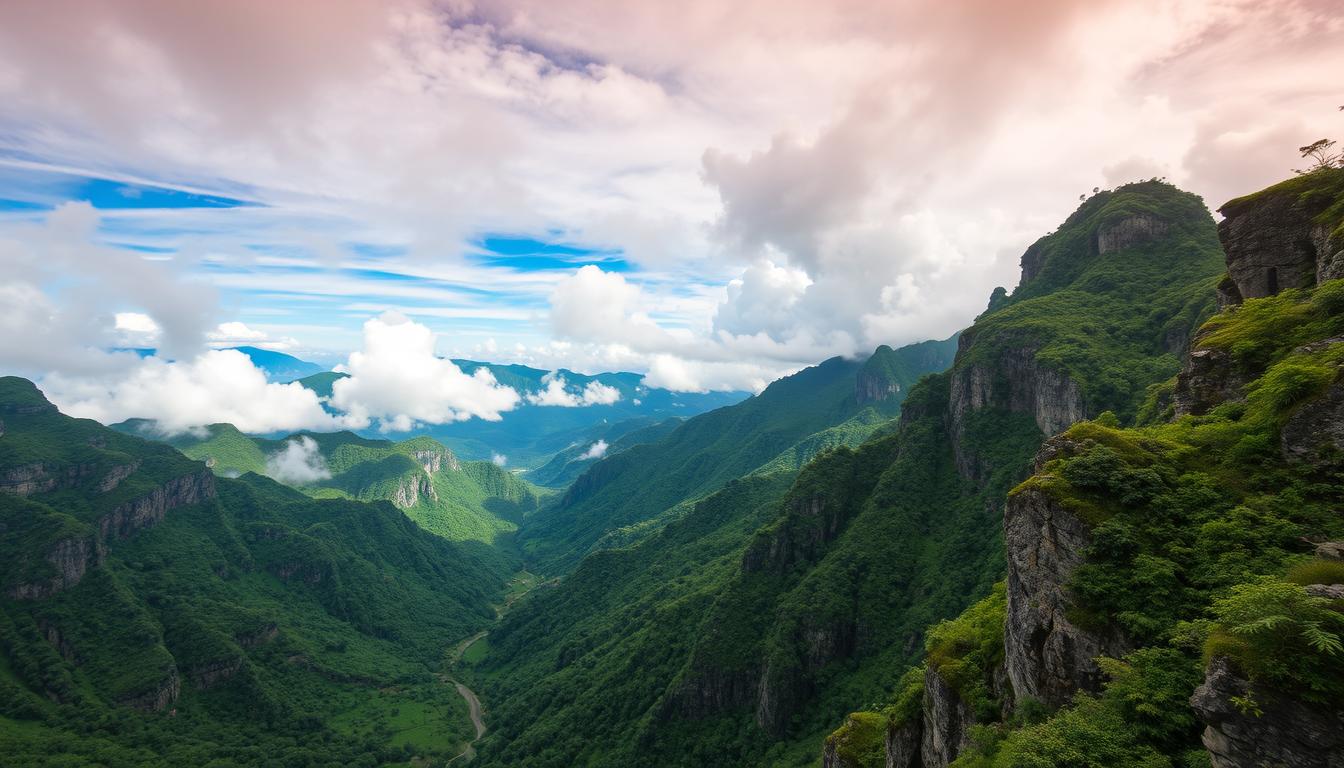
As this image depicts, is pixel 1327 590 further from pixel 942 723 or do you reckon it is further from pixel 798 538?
pixel 798 538

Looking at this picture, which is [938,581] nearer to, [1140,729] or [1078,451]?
[1078,451]

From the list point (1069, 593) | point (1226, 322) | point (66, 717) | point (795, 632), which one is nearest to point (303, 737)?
point (66, 717)

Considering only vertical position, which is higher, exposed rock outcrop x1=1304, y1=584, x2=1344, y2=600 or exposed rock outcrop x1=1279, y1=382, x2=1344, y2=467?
exposed rock outcrop x1=1279, y1=382, x2=1344, y2=467

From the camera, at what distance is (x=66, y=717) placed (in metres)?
146

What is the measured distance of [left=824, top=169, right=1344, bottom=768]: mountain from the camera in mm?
18016

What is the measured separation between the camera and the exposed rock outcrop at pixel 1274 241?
140 ft

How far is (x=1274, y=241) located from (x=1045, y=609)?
138 ft

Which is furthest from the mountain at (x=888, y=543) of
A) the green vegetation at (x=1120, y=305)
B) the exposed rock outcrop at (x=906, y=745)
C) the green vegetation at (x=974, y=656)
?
the green vegetation at (x=974, y=656)

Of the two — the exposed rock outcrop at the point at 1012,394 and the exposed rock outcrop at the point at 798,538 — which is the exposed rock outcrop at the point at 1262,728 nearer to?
the exposed rock outcrop at the point at 1012,394

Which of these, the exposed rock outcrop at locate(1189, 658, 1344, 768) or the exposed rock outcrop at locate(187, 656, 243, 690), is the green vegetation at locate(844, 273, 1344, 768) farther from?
the exposed rock outcrop at locate(187, 656, 243, 690)

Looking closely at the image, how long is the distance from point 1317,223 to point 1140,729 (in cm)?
4667

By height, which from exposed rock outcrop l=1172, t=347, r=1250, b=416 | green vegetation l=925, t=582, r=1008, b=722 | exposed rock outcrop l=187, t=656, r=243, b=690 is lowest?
exposed rock outcrop l=187, t=656, r=243, b=690

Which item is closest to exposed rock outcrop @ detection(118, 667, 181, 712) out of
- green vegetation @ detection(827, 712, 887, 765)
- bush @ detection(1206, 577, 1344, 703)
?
green vegetation @ detection(827, 712, 887, 765)

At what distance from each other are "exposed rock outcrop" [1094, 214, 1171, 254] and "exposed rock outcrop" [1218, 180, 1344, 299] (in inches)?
5027
